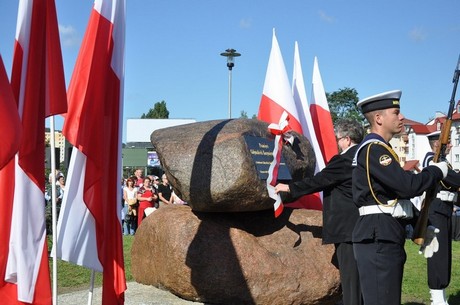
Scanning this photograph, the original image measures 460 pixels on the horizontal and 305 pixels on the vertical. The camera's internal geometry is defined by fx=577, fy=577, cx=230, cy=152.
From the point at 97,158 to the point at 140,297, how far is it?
219 centimetres

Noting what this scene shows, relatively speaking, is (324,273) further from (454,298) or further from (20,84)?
(20,84)

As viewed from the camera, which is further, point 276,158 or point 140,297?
point 140,297

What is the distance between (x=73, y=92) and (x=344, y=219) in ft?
8.58

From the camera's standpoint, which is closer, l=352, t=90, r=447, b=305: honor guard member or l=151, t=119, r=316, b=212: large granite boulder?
l=352, t=90, r=447, b=305: honor guard member

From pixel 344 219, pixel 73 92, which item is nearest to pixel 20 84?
pixel 73 92

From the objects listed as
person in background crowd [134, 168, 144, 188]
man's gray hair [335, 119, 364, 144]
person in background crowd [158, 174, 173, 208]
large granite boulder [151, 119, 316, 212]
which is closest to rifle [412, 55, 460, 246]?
man's gray hair [335, 119, 364, 144]

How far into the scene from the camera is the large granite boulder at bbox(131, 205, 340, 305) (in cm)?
579

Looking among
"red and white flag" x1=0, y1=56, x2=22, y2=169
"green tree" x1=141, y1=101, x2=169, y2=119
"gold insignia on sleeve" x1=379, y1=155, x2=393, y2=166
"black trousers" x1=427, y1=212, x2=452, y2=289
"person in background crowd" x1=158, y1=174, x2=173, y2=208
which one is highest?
"green tree" x1=141, y1=101, x2=169, y2=119

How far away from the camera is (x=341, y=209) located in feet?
17.3

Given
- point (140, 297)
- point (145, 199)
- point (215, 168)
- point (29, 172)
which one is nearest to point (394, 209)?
point (215, 168)

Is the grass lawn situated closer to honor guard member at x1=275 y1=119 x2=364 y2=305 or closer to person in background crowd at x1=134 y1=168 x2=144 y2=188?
honor guard member at x1=275 y1=119 x2=364 y2=305

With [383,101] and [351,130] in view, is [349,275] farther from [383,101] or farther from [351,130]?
[383,101]

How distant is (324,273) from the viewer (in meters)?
6.04

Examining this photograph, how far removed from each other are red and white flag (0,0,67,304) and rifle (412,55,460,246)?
2695 mm
